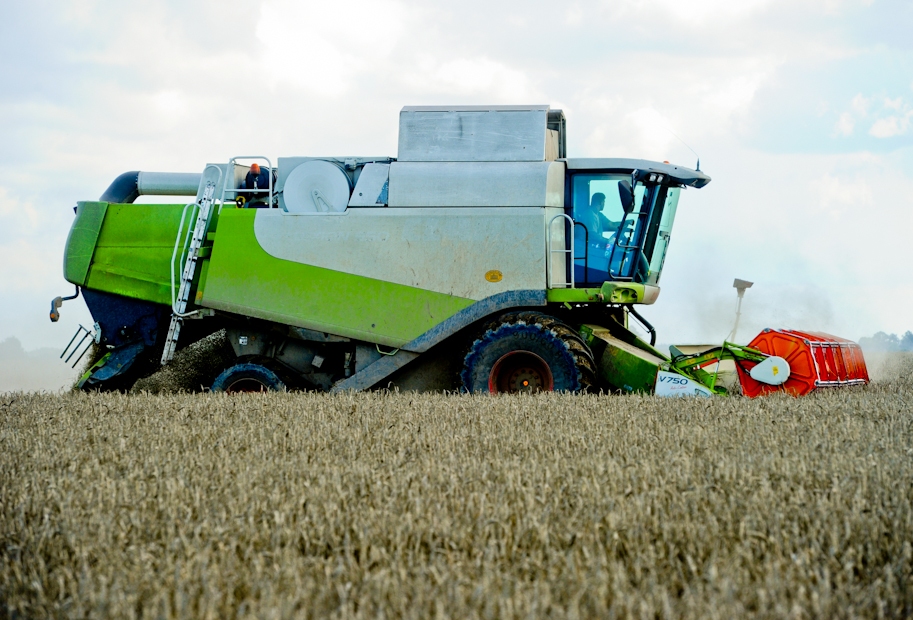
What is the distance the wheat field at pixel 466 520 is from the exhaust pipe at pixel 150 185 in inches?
180

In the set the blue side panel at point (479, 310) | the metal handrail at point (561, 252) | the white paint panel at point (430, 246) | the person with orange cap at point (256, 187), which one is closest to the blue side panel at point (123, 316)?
the person with orange cap at point (256, 187)

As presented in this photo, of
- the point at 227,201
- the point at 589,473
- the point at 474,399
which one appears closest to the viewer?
the point at 589,473

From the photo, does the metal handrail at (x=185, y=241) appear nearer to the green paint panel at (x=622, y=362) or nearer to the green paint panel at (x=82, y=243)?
the green paint panel at (x=82, y=243)

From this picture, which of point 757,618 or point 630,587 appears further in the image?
point 630,587

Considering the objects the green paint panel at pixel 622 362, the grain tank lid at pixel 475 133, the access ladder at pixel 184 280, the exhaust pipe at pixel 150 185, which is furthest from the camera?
the exhaust pipe at pixel 150 185

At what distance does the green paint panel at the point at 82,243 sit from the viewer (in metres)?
9.95

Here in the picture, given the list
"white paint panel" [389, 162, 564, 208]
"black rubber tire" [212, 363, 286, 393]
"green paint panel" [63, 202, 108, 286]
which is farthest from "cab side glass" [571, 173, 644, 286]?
"green paint panel" [63, 202, 108, 286]

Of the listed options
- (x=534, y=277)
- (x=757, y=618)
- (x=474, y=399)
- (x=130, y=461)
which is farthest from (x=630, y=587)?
(x=534, y=277)

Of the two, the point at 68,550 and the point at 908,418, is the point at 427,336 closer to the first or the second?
the point at 908,418

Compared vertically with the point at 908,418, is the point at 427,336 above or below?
above

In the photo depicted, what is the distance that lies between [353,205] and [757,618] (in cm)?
699

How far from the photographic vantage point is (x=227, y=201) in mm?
9820

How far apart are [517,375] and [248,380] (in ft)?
8.61

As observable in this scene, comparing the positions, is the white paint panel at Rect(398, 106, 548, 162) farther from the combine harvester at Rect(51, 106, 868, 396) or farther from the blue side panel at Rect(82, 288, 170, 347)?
the blue side panel at Rect(82, 288, 170, 347)
